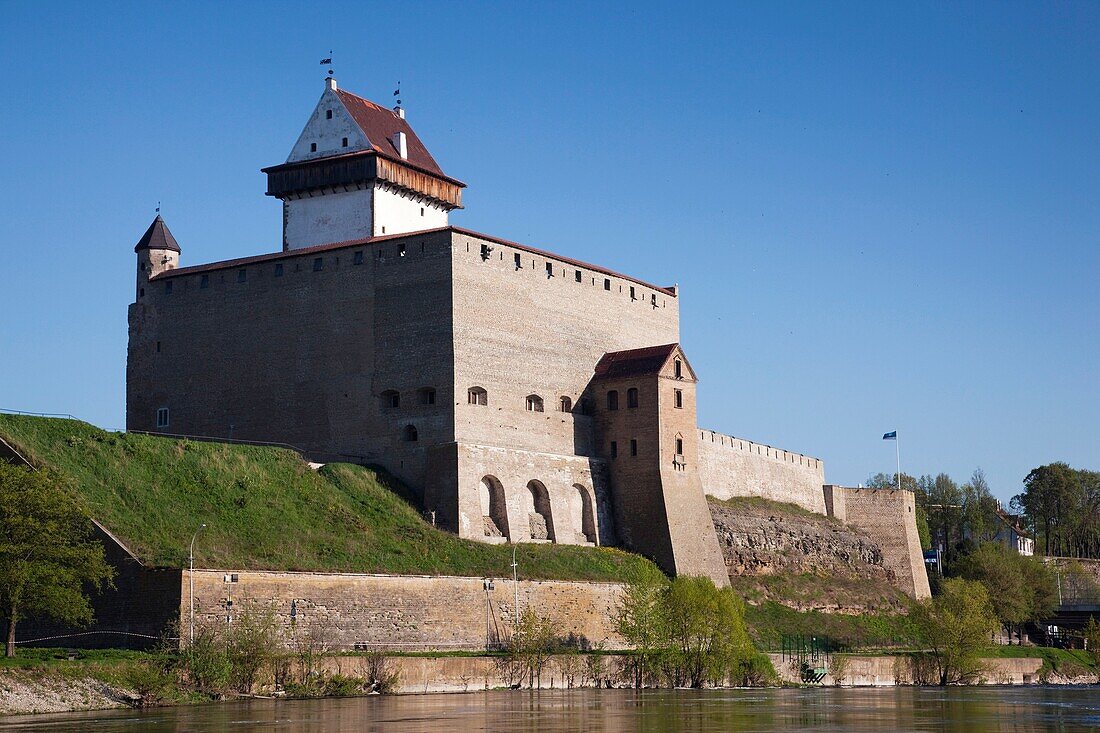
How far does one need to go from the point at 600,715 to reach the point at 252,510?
15001 mm

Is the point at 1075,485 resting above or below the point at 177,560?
above

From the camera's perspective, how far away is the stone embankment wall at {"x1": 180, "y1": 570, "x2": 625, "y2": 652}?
38562 millimetres

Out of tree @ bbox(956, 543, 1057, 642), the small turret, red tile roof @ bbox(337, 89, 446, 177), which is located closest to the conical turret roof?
the small turret

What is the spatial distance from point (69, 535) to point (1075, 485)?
6820 cm

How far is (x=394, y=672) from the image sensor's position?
39.4 metres

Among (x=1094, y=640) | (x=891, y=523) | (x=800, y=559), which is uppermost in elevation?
(x=891, y=523)

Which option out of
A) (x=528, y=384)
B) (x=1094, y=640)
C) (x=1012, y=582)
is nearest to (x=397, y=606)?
(x=528, y=384)

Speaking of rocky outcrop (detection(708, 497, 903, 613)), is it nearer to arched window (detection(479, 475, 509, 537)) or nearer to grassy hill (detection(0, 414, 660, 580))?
grassy hill (detection(0, 414, 660, 580))

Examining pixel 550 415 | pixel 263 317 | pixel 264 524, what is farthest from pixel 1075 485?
pixel 264 524

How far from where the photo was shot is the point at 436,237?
167 feet

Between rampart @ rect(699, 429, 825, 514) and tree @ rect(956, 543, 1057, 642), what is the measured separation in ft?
25.2

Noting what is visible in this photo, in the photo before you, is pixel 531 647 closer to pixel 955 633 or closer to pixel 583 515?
pixel 583 515

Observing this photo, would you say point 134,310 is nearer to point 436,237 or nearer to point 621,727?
point 436,237

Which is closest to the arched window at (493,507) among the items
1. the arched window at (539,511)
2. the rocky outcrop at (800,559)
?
the arched window at (539,511)
